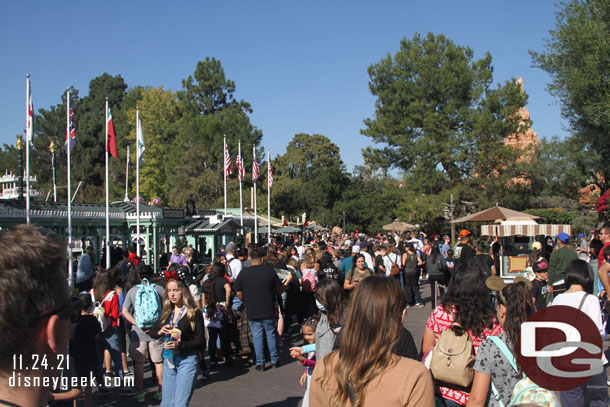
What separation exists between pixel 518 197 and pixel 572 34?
19.2 m

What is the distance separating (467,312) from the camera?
4.13 m

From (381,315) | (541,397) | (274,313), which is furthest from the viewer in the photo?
(274,313)

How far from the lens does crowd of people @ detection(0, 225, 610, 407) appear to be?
1937mm

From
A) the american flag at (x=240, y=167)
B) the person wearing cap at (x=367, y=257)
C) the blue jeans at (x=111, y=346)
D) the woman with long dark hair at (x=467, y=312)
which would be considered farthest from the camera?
the american flag at (x=240, y=167)

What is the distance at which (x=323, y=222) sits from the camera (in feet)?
207

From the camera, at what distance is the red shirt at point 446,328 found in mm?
3740

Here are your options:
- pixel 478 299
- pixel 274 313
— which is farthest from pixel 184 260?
pixel 478 299

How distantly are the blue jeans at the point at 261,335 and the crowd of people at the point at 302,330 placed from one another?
2cm

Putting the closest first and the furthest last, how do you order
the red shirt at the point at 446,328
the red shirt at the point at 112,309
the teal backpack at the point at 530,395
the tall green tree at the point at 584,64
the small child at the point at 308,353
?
the teal backpack at the point at 530,395, the red shirt at the point at 446,328, the small child at the point at 308,353, the red shirt at the point at 112,309, the tall green tree at the point at 584,64

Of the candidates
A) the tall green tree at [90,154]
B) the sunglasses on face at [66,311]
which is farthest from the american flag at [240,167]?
the tall green tree at [90,154]

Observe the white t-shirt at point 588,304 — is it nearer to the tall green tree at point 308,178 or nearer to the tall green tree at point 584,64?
the tall green tree at point 584,64

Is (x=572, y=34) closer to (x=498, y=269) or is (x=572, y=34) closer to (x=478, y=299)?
(x=498, y=269)

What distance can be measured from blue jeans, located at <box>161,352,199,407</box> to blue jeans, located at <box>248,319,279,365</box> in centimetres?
295

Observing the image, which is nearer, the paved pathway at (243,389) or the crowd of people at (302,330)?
the crowd of people at (302,330)
